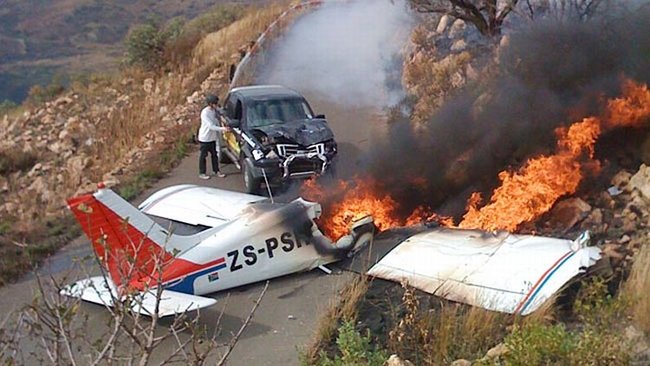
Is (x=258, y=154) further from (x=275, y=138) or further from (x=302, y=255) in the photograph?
(x=302, y=255)

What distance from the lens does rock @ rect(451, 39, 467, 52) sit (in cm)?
1959

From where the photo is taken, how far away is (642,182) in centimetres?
1097

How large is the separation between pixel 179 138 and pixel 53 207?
441 centimetres

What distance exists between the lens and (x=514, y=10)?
18875mm

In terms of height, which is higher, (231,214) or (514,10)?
(514,10)

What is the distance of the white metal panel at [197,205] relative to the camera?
35.6 feet

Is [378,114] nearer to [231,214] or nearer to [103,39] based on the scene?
[231,214]

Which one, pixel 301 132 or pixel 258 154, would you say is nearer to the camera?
pixel 258 154

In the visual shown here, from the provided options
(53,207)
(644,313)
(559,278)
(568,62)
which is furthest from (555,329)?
(53,207)

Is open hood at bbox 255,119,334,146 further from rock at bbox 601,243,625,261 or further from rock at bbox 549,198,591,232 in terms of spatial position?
rock at bbox 601,243,625,261

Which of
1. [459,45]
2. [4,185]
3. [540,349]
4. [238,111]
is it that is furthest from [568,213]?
[4,185]

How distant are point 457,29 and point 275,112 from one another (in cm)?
839

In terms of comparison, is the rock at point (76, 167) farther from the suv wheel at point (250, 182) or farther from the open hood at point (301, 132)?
the open hood at point (301, 132)

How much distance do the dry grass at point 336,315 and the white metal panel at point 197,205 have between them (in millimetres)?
2298
